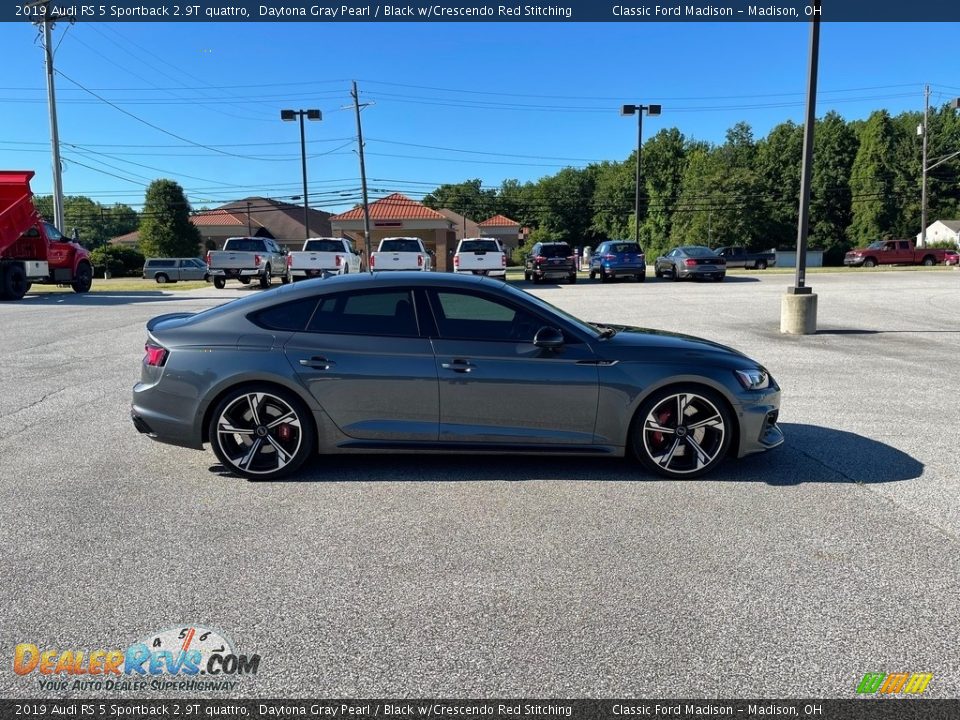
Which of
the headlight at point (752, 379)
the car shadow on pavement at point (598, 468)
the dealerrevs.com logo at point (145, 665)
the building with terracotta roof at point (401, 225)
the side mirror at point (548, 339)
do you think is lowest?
the dealerrevs.com logo at point (145, 665)

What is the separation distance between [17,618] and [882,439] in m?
6.22

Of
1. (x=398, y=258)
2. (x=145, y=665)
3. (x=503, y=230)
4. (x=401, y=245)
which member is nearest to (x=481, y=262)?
(x=401, y=245)

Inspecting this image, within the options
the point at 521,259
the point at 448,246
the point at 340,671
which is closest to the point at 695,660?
the point at 340,671

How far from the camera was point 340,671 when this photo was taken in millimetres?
2773

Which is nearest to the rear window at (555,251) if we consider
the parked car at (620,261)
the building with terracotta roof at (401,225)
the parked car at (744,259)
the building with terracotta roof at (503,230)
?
the parked car at (620,261)

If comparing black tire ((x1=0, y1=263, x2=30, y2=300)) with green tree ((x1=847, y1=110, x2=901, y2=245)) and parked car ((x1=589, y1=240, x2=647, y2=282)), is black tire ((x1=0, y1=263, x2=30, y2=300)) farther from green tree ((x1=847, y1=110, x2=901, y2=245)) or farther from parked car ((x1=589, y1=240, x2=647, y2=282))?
green tree ((x1=847, y1=110, x2=901, y2=245))

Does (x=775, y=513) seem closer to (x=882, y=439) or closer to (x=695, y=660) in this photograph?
(x=695, y=660)

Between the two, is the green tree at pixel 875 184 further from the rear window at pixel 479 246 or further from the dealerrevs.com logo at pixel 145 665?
the dealerrevs.com logo at pixel 145 665

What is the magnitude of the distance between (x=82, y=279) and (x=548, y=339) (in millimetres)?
24893

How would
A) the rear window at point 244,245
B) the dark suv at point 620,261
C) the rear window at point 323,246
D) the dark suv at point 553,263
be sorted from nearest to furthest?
the rear window at point 323,246 → the rear window at point 244,245 → the dark suv at point 620,261 → the dark suv at point 553,263

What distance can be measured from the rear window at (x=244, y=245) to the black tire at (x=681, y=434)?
1072 inches

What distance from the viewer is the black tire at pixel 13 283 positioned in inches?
845

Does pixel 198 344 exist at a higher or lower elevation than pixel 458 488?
higher

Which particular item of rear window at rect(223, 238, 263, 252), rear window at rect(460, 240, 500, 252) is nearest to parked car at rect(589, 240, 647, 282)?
rear window at rect(460, 240, 500, 252)
